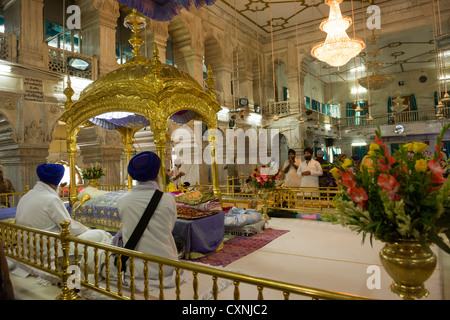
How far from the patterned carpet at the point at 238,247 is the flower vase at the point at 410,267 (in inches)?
91.1

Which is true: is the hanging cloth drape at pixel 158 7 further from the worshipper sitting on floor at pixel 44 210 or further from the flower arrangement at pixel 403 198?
the flower arrangement at pixel 403 198

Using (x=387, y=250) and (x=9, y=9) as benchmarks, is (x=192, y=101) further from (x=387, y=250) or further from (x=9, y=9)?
(x=9, y=9)

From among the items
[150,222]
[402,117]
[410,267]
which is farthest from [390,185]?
[402,117]

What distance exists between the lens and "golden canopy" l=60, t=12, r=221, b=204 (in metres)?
4.07

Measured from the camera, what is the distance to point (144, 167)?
2736mm

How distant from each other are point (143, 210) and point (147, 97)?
1.94 m

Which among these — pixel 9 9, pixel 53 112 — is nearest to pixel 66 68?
pixel 53 112

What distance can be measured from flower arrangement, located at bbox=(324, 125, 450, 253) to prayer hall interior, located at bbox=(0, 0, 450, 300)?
1.25ft

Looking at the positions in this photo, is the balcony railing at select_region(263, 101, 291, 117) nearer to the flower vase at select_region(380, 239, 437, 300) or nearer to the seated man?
the seated man

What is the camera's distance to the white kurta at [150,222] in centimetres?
269

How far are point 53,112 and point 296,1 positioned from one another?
1046 centimetres

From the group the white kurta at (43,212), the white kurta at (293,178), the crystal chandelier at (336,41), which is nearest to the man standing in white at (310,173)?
the white kurta at (293,178)

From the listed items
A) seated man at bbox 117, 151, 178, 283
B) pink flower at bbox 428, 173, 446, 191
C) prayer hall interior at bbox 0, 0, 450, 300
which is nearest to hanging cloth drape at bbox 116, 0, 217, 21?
prayer hall interior at bbox 0, 0, 450, 300
